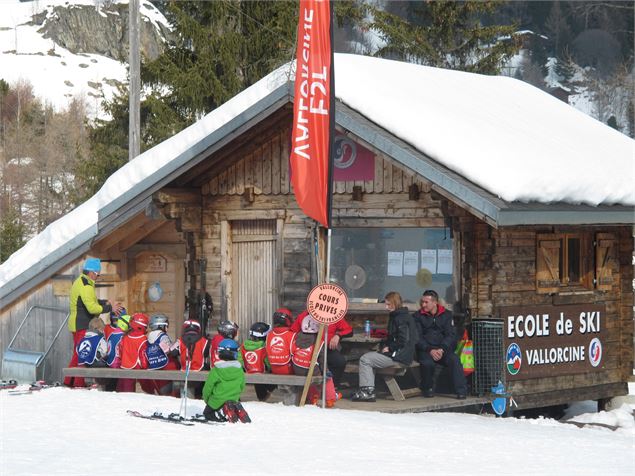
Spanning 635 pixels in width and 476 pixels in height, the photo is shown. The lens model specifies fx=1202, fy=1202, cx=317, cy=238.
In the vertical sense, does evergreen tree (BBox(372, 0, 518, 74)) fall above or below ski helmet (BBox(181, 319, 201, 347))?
above

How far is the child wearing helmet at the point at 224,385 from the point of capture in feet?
39.0

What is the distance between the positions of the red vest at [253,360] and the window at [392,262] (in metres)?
2.22

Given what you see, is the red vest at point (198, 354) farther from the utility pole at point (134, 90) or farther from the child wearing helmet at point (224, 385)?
the utility pole at point (134, 90)

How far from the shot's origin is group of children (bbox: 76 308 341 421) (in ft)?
45.5

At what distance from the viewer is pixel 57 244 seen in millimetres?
18016

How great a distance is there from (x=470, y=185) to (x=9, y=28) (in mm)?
130842

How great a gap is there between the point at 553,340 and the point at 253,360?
438 centimetres

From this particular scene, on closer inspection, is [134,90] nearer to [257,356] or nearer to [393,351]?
[257,356]

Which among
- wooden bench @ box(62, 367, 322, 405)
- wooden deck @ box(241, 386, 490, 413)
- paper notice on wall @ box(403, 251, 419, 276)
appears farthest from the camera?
paper notice on wall @ box(403, 251, 419, 276)

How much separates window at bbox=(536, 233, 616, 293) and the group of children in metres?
3.75

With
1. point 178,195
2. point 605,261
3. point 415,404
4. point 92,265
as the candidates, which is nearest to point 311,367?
point 415,404

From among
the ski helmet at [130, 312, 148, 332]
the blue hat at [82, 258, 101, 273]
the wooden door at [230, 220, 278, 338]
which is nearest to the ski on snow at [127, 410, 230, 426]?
the ski helmet at [130, 312, 148, 332]

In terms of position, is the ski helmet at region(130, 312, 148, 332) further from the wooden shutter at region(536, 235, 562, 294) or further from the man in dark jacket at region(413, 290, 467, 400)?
the wooden shutter at region(536, 235, 562, 294)

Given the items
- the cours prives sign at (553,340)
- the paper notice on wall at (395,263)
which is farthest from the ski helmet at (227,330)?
the cours prives sign at (553,340)
